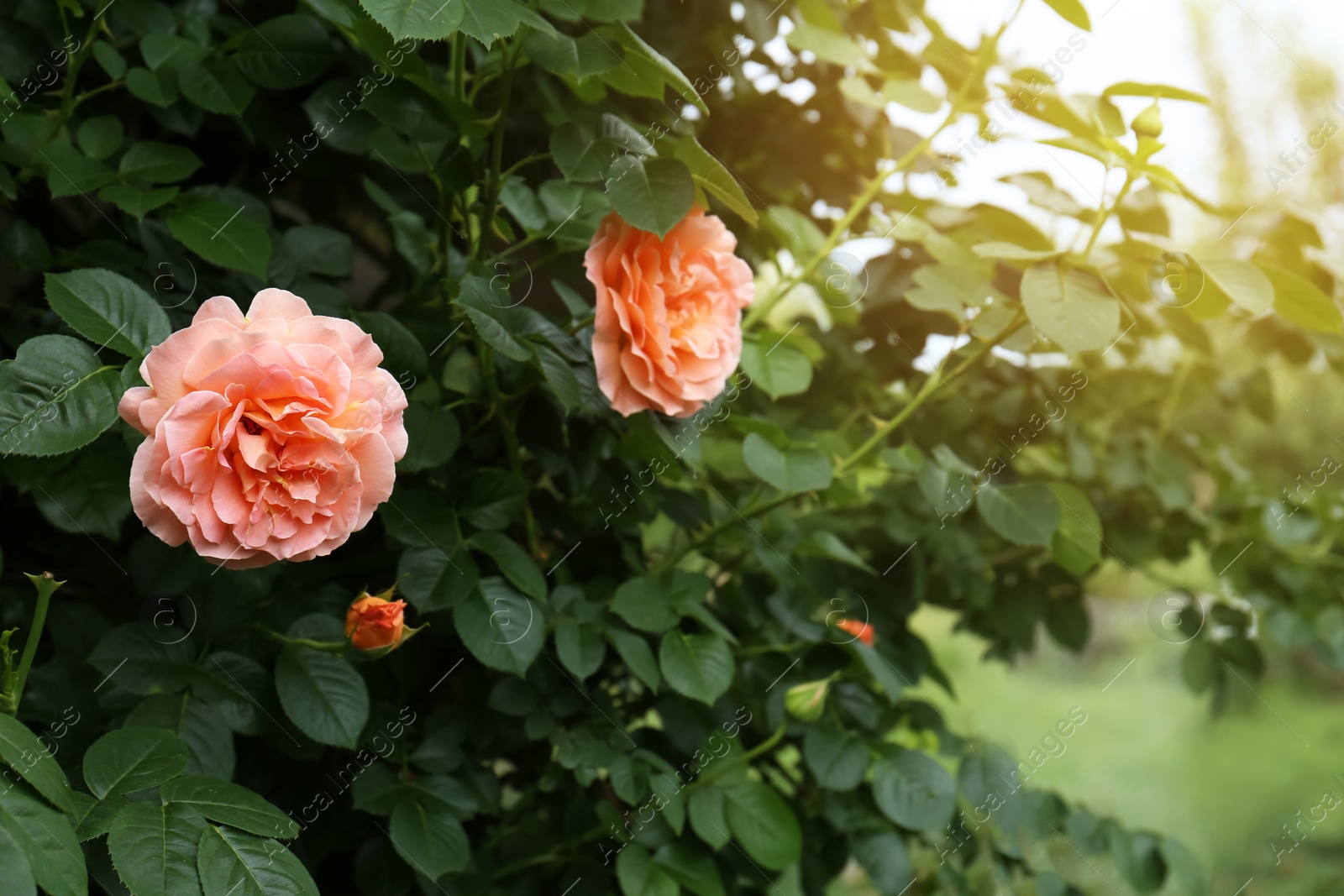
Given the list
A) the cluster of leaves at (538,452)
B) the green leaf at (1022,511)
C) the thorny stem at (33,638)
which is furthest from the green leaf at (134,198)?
the green leaf at (1022,511)

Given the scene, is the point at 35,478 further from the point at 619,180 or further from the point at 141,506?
the point at 619,180

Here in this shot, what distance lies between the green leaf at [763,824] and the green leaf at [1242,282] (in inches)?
18.1

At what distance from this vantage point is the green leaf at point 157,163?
0.53 m

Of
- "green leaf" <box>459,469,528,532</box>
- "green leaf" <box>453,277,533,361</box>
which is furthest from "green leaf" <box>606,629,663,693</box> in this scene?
"green leaf" <box>453,277,533,361</box>

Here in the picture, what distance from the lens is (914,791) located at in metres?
0.70

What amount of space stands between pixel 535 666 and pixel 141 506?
0.30 meters

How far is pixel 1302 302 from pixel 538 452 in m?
0.53

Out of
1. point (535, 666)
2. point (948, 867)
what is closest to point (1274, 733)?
point (948, 867)

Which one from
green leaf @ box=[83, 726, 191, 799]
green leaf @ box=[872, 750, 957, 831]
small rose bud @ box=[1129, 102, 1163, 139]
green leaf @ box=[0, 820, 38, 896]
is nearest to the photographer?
green leaf @ box=[0, 820, 38, 896]

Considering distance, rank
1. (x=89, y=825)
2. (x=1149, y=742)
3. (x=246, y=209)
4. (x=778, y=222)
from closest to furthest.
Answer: (x=89, y=825), (x=246, y=209), (x=778, y=222), (x=1149, y=742)

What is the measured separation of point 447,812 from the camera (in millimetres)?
533

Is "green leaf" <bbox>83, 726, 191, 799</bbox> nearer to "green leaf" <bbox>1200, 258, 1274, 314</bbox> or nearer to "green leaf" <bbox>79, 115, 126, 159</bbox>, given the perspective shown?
"green leaf" <bbox>79, 115, 126, 159</bbox>

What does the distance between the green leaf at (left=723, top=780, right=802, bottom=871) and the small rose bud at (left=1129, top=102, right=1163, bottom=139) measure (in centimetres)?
54

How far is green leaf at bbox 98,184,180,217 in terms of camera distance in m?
0.50
